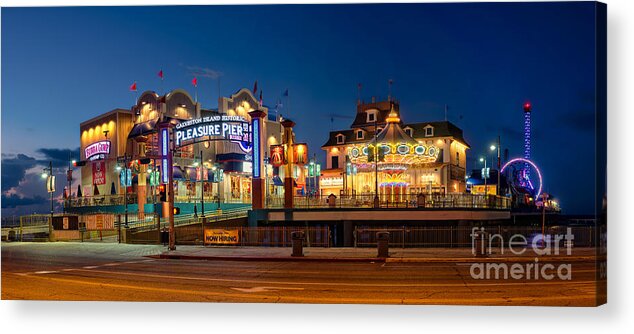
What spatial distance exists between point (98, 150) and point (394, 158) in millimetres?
35684

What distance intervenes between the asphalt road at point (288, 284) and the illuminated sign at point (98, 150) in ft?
132

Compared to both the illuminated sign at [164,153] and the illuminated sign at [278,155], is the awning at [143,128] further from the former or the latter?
the illuminated sign at [278,155]

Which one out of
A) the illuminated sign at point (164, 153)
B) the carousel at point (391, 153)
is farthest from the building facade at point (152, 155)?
the carousel at point (391, 153)

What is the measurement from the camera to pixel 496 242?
1071 inches

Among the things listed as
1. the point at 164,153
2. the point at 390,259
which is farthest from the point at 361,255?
the point at 164,153

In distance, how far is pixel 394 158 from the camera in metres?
45.3

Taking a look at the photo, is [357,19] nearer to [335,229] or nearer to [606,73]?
[606,73]

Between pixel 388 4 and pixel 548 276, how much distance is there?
10.2m

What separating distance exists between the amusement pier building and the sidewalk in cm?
1871

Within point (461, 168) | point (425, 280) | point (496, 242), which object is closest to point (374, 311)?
point (425, 280)

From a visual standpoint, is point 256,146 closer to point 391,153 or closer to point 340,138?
point 391,153

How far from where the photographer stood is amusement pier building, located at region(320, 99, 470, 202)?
149 feet

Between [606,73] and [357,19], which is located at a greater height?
[357,19]

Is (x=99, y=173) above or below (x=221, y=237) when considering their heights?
above
